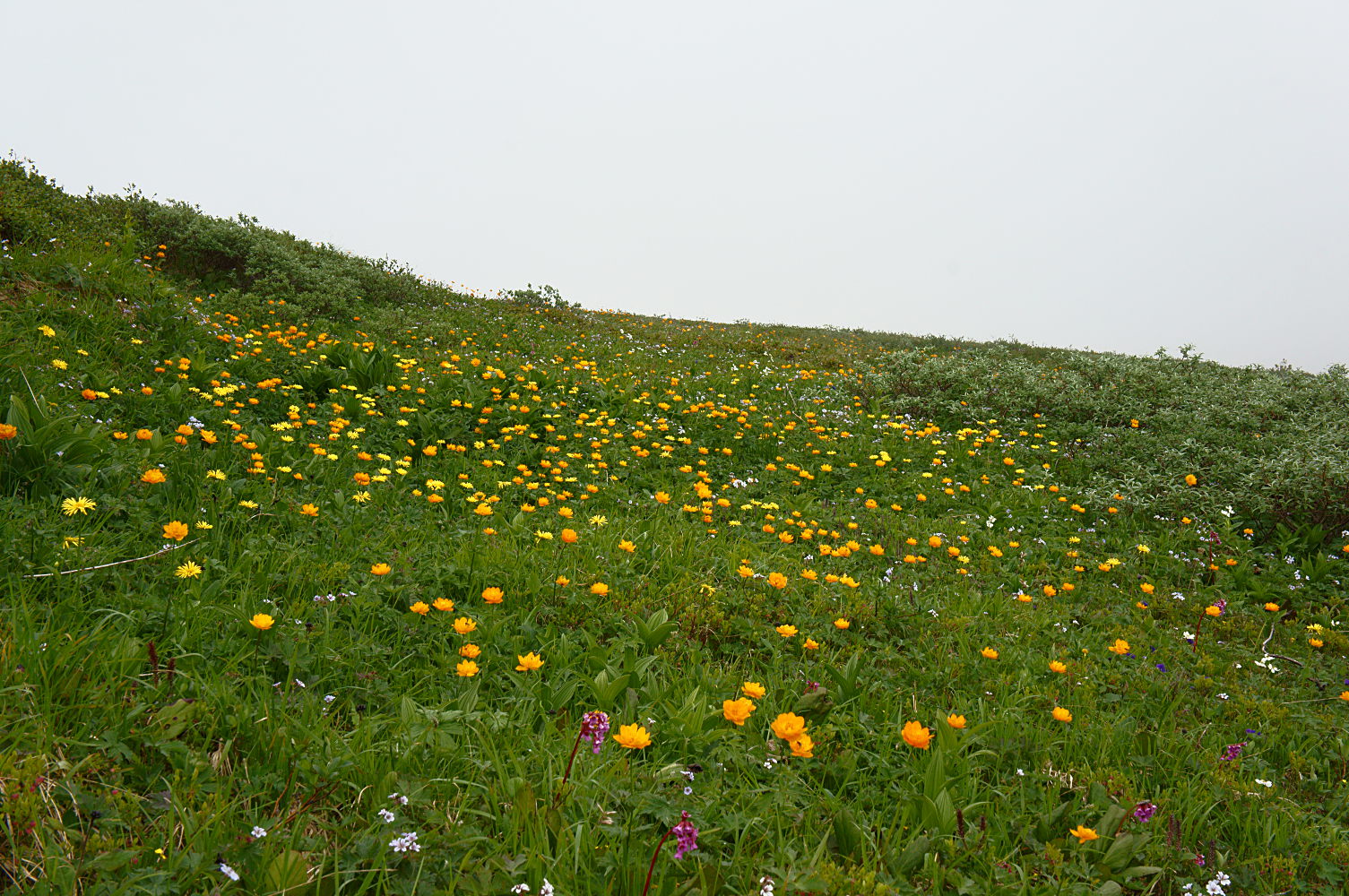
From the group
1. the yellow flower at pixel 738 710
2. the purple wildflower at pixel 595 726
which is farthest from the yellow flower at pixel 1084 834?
the purple wildflower at pixel 595 726

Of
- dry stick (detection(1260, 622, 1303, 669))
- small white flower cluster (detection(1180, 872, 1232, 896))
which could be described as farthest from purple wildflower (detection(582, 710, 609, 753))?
dry stick (detection(1260, 622, 1303, 669))

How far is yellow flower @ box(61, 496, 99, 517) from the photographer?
3354mm

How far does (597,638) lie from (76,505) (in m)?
2.62

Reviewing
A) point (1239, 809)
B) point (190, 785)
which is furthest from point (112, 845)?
point (1239, 809)

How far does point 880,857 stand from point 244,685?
238 cm

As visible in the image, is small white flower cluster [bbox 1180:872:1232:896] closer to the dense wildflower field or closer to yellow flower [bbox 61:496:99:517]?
the dense wildflower field

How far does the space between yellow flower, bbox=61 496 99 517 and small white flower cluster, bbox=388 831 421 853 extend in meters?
2.67

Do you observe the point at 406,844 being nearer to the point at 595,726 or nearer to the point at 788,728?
the point at 595,726

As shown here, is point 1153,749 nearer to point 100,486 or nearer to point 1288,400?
point 100,486

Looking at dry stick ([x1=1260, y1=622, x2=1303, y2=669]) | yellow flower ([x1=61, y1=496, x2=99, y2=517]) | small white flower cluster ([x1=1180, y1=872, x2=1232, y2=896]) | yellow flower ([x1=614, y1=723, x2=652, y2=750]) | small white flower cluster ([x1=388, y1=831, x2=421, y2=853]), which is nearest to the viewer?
small white flower cluster ([x1=388, y1=831, x2=421, y2=853])

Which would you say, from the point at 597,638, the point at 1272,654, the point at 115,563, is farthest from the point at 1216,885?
the point at 115,563

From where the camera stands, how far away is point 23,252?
7.42 m

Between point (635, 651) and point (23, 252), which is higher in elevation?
point (23, 252)

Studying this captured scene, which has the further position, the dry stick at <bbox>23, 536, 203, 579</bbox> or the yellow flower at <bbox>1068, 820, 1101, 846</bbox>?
the dry stick at <bbox>23, 536, 203, 579</bbox>
